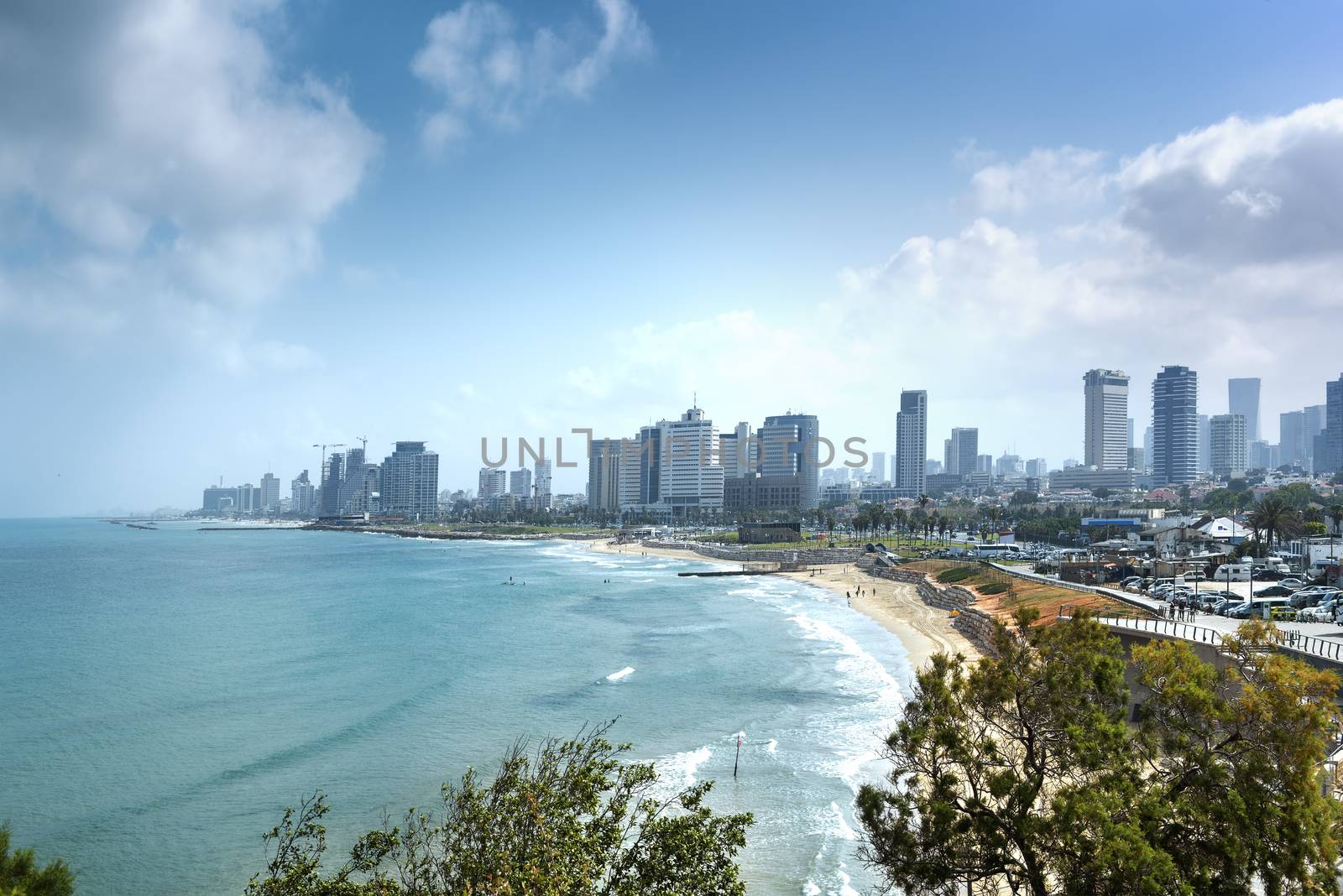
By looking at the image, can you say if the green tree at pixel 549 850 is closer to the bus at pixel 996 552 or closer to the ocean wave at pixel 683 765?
the ocean wave at pixel 683 765

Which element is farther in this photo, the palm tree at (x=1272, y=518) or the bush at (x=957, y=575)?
the bush at (x=957, y=575)

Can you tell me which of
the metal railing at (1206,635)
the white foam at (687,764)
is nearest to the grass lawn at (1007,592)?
the metal railing at (1206,635)

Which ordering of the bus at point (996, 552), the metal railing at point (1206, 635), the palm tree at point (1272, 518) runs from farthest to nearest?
the bus at point (996, 552) → the palm tree at point (1272, 518) → the metal railing at point (1206, 635)

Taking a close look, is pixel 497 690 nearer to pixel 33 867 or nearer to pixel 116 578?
pixel 33 867

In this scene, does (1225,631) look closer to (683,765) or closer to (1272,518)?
(683,765)

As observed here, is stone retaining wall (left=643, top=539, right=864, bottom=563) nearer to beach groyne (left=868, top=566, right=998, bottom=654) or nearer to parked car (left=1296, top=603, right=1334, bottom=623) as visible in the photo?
beach groyne (left=868, top=566, right=998, bottom=654)

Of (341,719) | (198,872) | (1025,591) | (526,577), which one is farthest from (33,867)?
(526,577)
